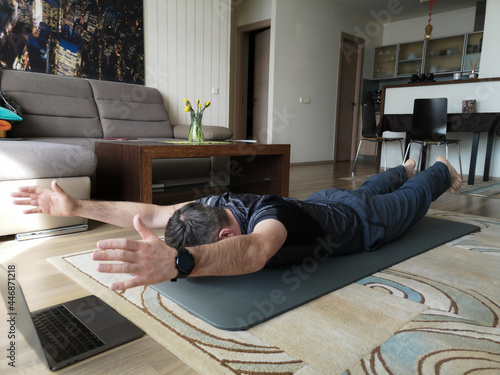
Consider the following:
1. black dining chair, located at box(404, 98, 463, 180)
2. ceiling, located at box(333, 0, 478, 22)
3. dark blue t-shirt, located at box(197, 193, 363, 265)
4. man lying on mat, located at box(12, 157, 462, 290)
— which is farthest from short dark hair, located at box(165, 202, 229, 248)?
ceiling, located at box(333, 0, 478, 22)

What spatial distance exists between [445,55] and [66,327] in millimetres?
7034

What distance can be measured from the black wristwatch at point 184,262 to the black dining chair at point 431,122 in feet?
13.0

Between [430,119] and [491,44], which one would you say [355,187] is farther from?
[491,44]

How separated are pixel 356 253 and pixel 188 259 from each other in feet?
3.32

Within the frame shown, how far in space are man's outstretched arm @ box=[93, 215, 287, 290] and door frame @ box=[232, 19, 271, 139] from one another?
506cm

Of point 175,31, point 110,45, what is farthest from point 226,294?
point 175,31

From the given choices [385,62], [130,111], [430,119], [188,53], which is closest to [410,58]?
[385,62]

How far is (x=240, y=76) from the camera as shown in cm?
582

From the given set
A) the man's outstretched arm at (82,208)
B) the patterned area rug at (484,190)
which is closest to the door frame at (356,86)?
the patterned area rug at (484,190)

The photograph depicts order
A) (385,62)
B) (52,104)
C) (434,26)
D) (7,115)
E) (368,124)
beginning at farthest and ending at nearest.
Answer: (385,62) < (434,26) < (368,124) < (52,104) < (7,115)

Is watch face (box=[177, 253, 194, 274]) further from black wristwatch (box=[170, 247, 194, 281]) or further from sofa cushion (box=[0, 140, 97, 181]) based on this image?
sofa cushion (box=[0, 140, 97, 181])

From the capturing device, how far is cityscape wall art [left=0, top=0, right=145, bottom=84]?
2990 millimetres

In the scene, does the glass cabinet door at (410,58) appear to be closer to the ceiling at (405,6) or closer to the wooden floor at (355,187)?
the ceiling at (405,6)

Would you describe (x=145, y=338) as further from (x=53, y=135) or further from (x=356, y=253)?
(x=53, y=135)
